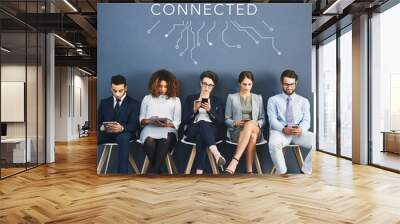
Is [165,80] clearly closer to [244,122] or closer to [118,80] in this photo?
[118,80]

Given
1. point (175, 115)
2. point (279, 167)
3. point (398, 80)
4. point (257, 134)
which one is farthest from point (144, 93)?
point (398, 80)

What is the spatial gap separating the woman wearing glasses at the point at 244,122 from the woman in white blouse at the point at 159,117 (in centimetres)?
97

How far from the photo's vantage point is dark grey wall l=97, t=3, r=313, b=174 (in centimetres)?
716

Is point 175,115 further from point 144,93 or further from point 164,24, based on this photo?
point 164,24

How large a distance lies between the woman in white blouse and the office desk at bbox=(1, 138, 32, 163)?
256cm

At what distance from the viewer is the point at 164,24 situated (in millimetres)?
7219

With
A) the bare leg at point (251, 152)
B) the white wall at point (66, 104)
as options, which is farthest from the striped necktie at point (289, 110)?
the white wall at point (66, 104)

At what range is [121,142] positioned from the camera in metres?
7.16

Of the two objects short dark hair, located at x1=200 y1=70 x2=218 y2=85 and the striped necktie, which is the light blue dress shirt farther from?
short dark hair, located at x1=200 y1=70 x2=218 y2=85

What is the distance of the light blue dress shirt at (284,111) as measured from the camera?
7.14m

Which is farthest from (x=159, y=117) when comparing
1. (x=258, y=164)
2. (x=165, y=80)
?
(x=258, y=164)

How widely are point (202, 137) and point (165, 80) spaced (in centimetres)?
123

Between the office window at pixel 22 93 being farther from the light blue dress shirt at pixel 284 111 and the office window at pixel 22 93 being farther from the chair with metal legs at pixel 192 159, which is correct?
the light blue dress shirt at pixel 284 111

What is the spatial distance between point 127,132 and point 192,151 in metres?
1.23
